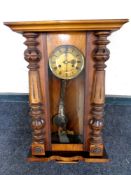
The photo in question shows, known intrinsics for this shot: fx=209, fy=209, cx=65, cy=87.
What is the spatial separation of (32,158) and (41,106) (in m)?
0.19

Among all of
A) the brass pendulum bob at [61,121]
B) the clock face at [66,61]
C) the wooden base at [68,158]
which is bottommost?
the wooden base at [68,158]

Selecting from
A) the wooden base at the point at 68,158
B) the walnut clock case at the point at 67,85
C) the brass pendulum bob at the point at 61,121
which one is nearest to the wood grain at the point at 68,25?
the walnut clock case at the point at 67,85

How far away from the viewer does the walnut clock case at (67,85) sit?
60cm

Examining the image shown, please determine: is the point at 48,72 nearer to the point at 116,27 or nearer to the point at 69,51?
the point at 69,51

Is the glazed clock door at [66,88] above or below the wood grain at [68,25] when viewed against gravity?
below

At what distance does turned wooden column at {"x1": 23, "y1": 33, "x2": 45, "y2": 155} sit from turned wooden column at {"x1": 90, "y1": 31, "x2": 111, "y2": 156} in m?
0.17

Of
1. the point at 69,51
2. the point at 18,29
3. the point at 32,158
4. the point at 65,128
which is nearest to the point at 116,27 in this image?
the point at 69,51

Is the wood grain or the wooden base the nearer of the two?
the wood grain

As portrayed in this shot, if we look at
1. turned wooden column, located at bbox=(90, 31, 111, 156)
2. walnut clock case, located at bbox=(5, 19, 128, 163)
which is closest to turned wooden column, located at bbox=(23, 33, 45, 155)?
walnut clock case, located at bbox=(5, 19, 128, 163)

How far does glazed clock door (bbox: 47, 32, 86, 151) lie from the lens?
64cm

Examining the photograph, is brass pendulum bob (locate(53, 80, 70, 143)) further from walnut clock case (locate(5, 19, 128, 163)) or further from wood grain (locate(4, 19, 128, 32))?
wood grain (locate(4, 19, 128, 32))
